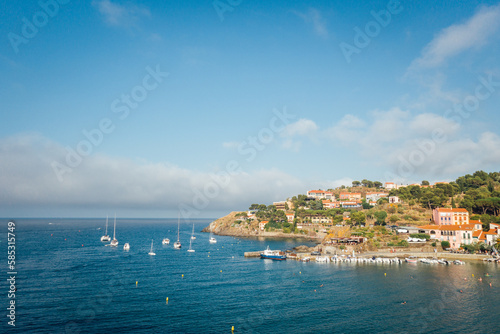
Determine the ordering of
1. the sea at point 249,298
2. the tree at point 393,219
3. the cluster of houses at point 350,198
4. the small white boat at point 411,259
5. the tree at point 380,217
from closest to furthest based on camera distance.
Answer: the sea at point 249,298 < the small white boat at point 411,259 < the tree at point 393,219 < the tree at point 380,217 < the cluster of houses at point 350,198

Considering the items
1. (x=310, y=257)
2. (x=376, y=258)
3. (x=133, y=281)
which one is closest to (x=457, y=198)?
(x=376, y=258)

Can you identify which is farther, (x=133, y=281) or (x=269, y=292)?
(x=133, y=281)

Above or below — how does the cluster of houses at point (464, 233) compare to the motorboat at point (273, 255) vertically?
above

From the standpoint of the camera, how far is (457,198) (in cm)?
12469

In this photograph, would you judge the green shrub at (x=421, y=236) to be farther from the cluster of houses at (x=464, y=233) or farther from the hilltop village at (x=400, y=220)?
the cluster of houses at (x=464, y=233)

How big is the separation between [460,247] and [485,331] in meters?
57.4

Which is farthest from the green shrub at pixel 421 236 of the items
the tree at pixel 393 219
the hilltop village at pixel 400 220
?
the tree at pixel 393 219

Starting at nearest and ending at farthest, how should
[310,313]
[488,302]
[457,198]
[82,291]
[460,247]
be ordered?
[310,313] → [488,302] → [82,291] → [460,247] → [457,198]

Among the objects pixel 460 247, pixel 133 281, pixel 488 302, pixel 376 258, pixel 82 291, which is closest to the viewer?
pixel 488 302

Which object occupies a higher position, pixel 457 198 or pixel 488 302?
pixel 457 198

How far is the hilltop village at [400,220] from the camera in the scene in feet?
284

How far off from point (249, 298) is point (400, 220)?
3528 inches

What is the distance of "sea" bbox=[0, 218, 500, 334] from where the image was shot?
35562 millimetres

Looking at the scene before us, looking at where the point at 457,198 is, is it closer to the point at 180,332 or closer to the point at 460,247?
the point at 460,247
